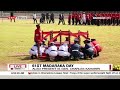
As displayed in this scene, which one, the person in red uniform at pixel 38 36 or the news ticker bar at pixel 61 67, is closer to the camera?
the news ticker bar at pixel 61 67

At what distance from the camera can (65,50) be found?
1045cm

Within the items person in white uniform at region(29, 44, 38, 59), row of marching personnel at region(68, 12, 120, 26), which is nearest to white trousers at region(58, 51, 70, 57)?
person in white uniform at region(29, 44, 38, 59)

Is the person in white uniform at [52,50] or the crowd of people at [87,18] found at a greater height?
the crowd of people at [87,18]

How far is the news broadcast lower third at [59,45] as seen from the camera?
32.7ft

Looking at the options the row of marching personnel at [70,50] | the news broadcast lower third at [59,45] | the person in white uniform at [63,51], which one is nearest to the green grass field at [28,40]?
the news broadcast lower third at [59,45]

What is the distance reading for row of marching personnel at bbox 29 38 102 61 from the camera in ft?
33.9

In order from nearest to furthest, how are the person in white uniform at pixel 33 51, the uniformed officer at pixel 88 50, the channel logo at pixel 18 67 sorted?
1. the channel logo at pixel 18 67
2. the person in white uniform at pixel 33 51
3. the uniformed officer at pixel 88 50

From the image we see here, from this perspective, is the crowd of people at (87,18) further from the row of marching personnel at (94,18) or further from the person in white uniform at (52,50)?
the person in white uniform at (52,50)

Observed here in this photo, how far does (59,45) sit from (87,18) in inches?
24.5

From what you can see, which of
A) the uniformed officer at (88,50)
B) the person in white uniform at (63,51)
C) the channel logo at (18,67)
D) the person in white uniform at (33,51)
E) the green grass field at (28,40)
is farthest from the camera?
the uniformed officer at (88,50)

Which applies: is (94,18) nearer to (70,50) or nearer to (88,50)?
(88,50)

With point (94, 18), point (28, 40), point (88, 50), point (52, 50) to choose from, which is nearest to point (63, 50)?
point (52, 50)

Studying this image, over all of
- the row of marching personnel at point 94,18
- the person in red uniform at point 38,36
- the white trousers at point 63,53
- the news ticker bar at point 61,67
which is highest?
the row of marching personnel at point 94,18

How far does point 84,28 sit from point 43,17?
0.70 metres
